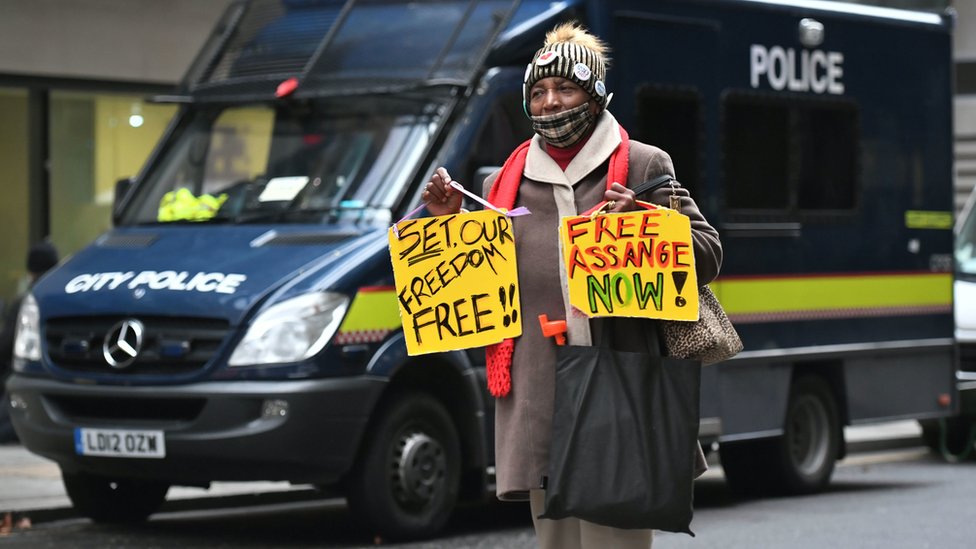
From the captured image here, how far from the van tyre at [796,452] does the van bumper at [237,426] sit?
11.5 ft

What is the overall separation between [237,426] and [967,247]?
8107 millimetres

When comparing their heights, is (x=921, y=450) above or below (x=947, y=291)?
below

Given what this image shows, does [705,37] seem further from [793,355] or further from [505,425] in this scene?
[505,425]

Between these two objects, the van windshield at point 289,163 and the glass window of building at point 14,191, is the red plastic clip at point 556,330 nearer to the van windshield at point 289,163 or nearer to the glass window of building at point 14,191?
the van windshield at point 289,163

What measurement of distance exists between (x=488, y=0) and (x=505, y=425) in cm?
496

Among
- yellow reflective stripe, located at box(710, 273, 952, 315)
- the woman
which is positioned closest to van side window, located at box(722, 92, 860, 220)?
yellow reflective stripe, located at box(710, 273, 952, 315)

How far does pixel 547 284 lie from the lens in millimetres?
4949

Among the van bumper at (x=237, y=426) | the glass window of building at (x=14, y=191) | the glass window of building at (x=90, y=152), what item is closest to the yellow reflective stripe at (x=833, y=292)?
the van bumper at (x=237, y=426)

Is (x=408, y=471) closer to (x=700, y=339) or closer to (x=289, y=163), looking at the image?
(x=289, y=163)

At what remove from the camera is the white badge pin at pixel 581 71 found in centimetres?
480

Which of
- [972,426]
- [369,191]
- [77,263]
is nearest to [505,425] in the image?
[369,191]

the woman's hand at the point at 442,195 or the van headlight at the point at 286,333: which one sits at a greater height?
the woman's hand at the point at 442,195

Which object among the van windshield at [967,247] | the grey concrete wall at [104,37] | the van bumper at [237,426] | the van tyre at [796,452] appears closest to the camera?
the van bumper at [237,426]

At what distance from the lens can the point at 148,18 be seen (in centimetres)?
1659
